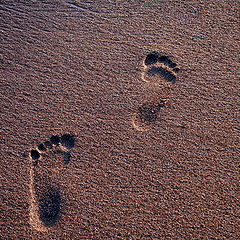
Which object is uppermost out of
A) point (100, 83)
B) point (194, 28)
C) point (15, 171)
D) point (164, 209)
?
point (194, 28)

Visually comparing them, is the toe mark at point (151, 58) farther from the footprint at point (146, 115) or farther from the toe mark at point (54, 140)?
the toe mark at point (54, 140)

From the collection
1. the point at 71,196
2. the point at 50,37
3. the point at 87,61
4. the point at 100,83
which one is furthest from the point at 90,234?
the point at 50,37

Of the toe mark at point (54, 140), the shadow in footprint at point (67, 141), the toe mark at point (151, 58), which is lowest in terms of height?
the toe mark at point (54, 140)

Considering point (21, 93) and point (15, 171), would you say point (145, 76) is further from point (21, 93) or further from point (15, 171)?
point (15, 171)

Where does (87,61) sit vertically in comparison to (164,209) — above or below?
above

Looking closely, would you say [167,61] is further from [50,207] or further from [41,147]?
[50,207]

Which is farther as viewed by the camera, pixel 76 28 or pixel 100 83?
pixel 76 28

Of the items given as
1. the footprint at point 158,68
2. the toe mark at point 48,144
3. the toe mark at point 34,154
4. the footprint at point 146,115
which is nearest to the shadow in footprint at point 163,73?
the footprint at point 158,68

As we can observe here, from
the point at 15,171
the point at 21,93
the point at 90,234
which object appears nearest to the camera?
the point at 90,234
